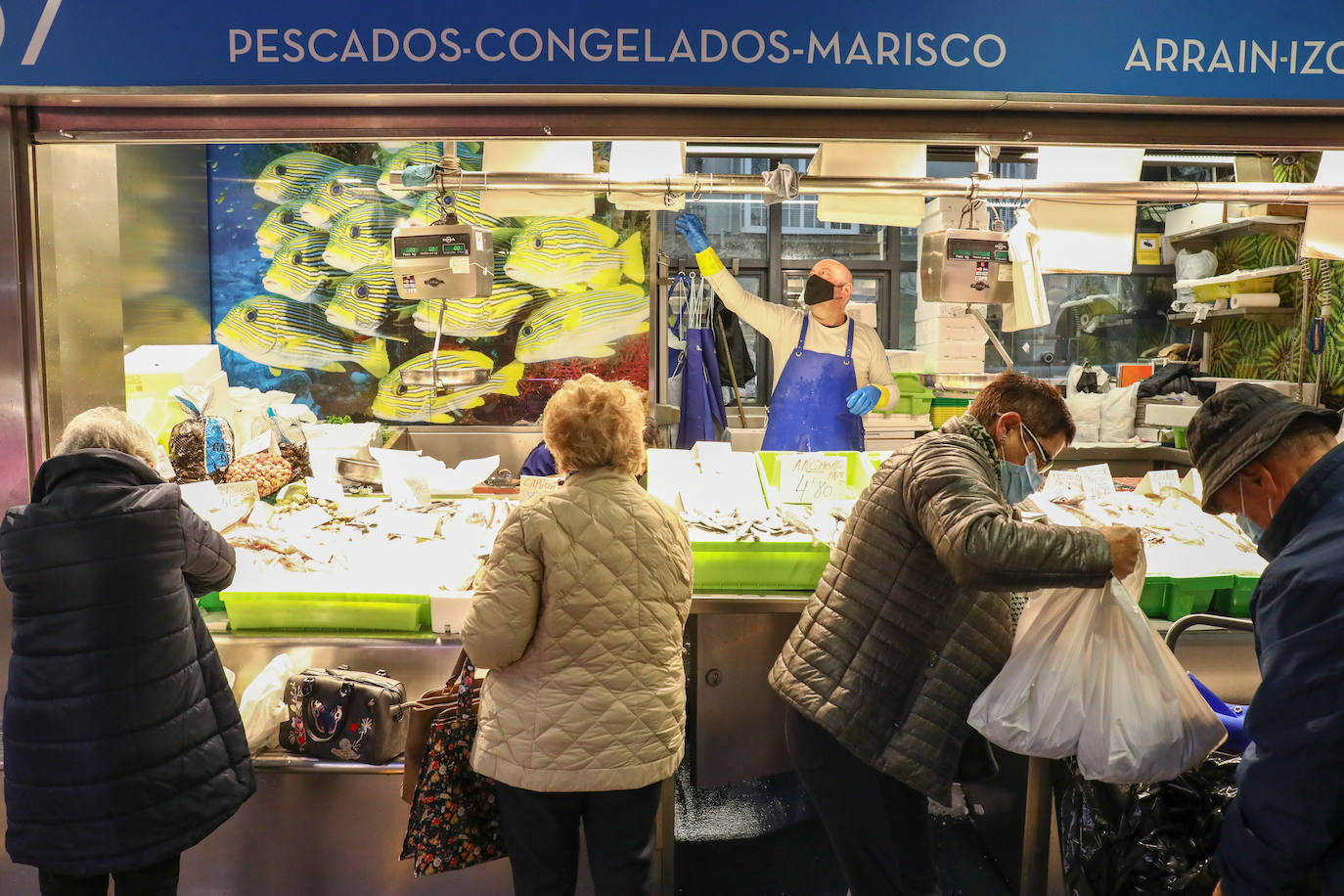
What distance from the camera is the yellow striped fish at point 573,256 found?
608 centimetres

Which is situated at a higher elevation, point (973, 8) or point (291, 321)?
point (973, 8)

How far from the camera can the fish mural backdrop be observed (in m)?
6.00

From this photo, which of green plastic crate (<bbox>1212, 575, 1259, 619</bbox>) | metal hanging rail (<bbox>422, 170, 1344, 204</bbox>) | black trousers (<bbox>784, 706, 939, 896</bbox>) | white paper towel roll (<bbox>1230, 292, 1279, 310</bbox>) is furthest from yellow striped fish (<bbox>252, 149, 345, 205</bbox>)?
white paper towel roll (<bbox>1230, 292, 1279, 310</bbox>)

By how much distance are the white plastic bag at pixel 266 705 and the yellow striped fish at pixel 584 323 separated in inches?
141

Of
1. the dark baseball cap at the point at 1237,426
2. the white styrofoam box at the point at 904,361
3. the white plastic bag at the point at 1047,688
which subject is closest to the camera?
the dark baseball cap at the point at 1237,426

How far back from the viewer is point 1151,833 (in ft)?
6.03

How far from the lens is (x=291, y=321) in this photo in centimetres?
608

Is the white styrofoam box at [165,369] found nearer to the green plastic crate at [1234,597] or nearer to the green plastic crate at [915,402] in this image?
the green plastic crate at [1234,597]

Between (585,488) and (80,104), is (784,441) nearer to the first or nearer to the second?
(585,488)

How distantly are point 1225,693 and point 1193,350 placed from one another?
5.21 meters

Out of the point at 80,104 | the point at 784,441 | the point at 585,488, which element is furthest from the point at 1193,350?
the point at 80,104

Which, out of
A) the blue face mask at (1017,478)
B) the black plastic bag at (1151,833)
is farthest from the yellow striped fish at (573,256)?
the black plastic bag at (1151,833)

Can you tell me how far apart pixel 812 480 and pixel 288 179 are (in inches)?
168

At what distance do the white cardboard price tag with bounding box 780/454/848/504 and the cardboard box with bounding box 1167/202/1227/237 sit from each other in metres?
4.59
